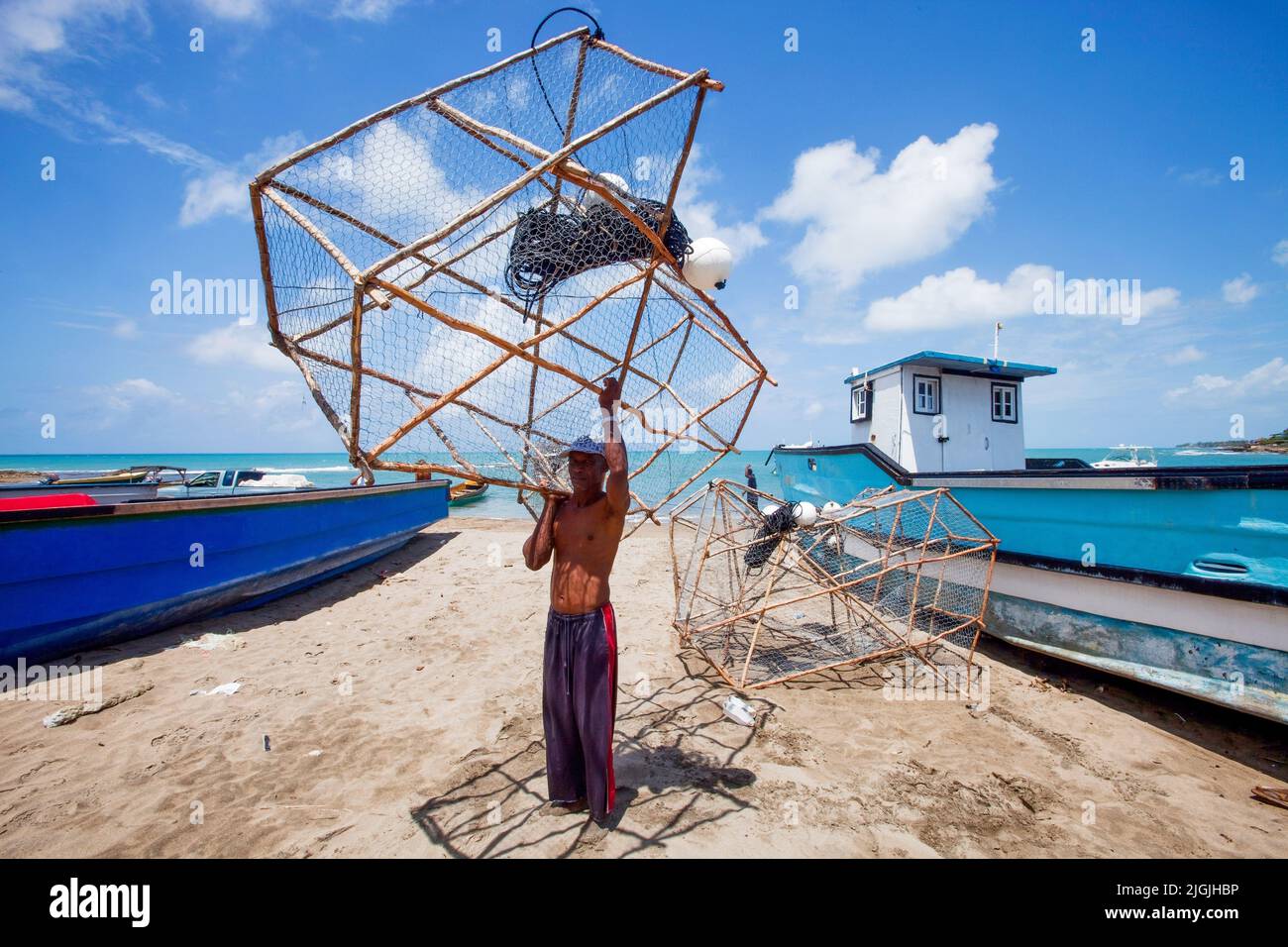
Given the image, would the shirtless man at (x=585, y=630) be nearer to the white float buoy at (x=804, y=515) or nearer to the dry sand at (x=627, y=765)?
the dry sand at (x=627, y=765)

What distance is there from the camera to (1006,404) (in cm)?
1051

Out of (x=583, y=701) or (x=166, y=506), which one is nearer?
(x=583, y=701)

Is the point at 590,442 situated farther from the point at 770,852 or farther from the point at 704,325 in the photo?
→ the point at 770,852

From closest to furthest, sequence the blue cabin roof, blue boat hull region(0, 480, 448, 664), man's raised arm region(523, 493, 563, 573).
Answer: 1. man's raised arm region(523, 493, 563, 573)
2. blue boat hull region(0, 480, 448, 664)
3. the blue cabin roof

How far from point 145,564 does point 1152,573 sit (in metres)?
10.1

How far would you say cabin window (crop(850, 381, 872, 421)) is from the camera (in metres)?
11.0

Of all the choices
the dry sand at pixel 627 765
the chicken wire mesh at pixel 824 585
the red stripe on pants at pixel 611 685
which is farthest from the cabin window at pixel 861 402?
the red stripe on pants at pixel 611 685

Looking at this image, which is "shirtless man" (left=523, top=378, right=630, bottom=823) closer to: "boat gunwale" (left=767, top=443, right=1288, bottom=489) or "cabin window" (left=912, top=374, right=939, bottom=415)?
"boat gunwale" (left=767, top=443, right=1288, bottom=489)

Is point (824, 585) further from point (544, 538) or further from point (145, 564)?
point (145, 564)

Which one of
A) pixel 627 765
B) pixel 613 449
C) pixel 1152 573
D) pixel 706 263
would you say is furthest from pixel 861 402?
pixel 613 449

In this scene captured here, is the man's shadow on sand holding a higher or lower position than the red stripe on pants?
lower

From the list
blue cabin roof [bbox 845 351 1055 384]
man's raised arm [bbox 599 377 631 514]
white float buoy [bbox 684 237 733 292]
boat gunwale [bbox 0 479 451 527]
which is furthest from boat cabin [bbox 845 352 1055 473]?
boat gunwale [bbox 0 479 451 527]

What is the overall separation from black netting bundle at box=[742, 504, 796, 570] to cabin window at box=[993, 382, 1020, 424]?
24.4 ft
